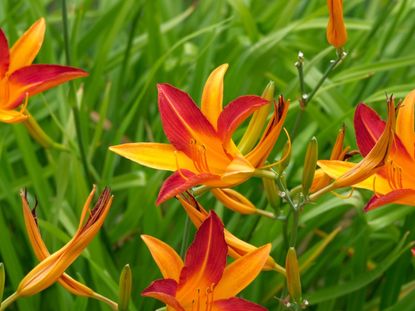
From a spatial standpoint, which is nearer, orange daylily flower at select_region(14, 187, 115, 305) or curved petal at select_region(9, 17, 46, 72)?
orange daylily flower at select_region(14, 187, 115, 305)

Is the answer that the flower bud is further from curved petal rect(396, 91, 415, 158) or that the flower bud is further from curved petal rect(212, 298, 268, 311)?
curved petal rect(396, 91, 415, 158)

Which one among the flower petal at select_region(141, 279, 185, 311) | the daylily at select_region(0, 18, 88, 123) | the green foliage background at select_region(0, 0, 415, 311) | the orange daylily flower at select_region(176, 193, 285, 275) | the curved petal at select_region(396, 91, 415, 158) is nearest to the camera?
the flower petal at select_region(141, 279, 185, 311)

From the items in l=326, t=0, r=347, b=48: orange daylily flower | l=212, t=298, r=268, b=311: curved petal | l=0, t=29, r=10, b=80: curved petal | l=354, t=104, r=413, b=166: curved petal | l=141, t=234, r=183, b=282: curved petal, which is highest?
l=326, t=0, r=347, b=48: orange daylily flower

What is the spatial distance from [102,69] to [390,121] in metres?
1.22

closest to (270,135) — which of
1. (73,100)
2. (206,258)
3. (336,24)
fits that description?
(206,258)

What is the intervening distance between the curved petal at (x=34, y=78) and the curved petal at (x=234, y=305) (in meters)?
0.42

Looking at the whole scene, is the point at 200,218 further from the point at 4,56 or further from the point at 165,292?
the point at 4,56

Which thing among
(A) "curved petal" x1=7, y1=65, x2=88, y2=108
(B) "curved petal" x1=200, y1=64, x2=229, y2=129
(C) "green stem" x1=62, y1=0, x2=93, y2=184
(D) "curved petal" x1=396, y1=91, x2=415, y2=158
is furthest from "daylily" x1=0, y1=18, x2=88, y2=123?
(D) "curved petal" x1=396, y1=91, x2=415, y2=158

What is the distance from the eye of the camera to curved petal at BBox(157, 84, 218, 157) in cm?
111

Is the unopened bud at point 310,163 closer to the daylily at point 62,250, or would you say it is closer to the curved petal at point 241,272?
the curved petal at point 241,272

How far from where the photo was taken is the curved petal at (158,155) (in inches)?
43.9

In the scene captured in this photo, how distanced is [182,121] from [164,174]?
0.72m

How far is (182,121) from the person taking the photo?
112 centimetres

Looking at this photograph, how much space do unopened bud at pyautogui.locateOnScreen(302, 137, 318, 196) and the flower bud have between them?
0.23m
